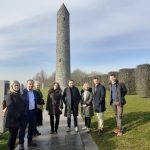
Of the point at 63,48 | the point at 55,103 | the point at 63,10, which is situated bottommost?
the point at 55,103

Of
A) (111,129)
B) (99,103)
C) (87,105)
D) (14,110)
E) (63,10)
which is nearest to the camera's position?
(14,110)

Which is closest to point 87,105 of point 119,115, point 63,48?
point 119,115

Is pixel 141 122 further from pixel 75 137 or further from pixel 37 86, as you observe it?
pixel 37 86

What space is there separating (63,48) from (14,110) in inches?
1291

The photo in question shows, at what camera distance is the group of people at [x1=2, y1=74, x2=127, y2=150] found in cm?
993

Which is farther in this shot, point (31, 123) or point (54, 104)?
point (54, 104)

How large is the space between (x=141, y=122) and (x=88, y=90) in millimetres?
2484

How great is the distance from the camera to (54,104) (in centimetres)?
1380

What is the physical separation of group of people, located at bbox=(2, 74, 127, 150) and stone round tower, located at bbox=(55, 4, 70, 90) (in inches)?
1109

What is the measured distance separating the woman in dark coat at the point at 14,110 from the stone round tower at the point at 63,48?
32.6m

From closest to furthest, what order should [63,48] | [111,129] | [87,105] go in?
[111,129], [87,105], [63,48]

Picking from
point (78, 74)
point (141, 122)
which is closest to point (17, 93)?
point (141, 122)

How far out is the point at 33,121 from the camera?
11844 millimetres

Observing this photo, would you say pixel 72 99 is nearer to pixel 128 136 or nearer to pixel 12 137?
pixel 128 136
